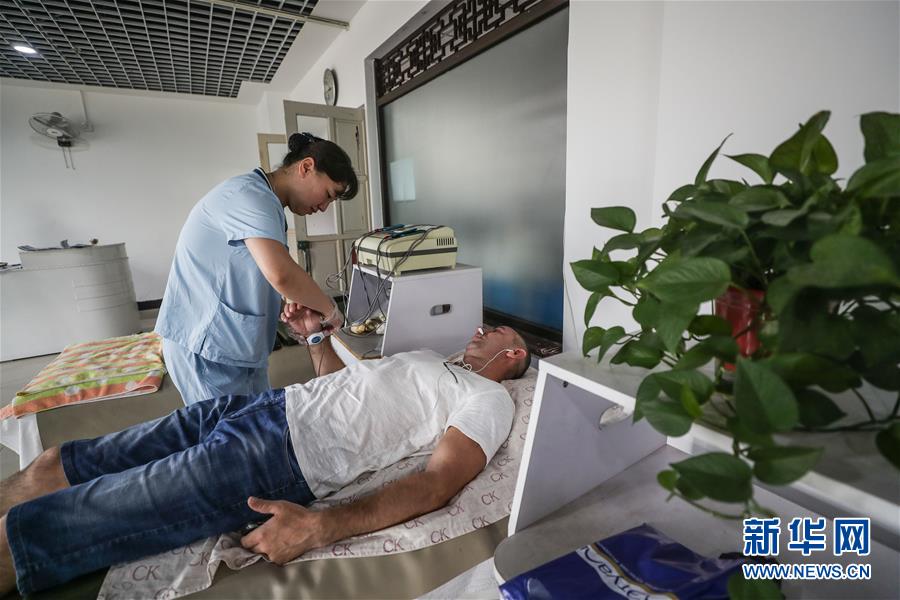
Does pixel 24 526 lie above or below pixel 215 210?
below

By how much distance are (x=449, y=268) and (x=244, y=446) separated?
0.98m

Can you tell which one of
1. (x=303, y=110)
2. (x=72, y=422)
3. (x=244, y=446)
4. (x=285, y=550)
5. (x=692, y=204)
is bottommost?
(x=72, y=422)

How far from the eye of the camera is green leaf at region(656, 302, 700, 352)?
15.0 inches

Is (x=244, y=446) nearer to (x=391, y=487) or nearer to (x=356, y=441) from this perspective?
(x=356, y=441)

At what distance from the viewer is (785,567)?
60cm

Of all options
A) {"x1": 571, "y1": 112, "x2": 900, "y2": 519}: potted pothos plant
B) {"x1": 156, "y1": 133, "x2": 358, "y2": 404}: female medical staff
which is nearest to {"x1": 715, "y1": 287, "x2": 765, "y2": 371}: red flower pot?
{"x1": 571, "y1": 112, "x2": 900, "y2": 519}: potted pothos plant

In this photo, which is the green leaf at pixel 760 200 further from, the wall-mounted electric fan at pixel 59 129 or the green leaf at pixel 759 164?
the wall-mounted electric fan at pixel 59 129

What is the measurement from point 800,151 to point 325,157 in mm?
1420

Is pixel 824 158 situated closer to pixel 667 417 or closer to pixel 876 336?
pixel 876 336

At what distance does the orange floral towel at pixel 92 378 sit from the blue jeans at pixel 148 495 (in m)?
0.96

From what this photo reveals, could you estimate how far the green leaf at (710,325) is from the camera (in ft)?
1.39

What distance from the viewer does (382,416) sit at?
1.16m

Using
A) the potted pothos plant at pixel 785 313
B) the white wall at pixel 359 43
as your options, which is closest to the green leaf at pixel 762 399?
the potted pothos plant at pixel 785 313

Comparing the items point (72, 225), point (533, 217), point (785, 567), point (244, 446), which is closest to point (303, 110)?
point (533, 217)
